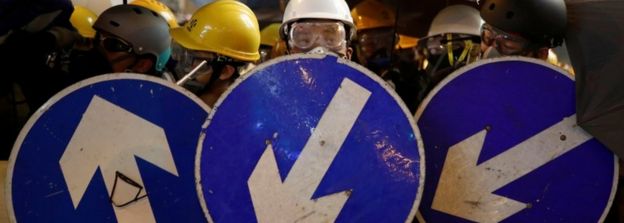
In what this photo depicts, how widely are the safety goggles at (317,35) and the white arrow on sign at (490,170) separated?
0.76m

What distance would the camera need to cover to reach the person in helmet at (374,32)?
18.6 feet

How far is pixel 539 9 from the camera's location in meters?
2.49

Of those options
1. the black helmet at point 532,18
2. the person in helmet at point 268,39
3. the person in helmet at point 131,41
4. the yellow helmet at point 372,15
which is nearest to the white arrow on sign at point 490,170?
the black helmet at point 532,18

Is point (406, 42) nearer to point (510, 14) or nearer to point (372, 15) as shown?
point (372, 15)

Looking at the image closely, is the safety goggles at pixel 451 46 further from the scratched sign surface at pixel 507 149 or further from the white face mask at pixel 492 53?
the scratched sign surface at pixel 507 149

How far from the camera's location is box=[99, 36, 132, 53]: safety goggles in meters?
3.21

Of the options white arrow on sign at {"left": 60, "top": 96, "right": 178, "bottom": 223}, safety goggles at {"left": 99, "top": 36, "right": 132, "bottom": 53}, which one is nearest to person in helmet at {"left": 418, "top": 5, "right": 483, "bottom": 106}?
safety goggles at {"left": 99, "top": 36, "right": 132, "bottom": 53}

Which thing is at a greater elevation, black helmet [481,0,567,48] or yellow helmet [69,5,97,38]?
black helmet [481,0,567,48]

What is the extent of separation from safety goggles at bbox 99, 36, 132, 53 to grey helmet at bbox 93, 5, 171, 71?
0.08 feet

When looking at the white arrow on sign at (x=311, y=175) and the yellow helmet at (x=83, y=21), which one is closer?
the white arrow on sign at (x=311, y=175)

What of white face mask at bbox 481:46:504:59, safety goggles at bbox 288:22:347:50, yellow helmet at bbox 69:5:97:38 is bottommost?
yellow helmet at bbox 69:5:97:38

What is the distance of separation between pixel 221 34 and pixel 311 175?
1420 millimetres

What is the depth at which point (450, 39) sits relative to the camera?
5066 millimetres

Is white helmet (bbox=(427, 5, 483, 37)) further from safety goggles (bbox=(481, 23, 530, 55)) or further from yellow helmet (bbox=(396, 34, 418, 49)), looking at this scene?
safety goggles (bbox=(481, 23, 530, 55))
